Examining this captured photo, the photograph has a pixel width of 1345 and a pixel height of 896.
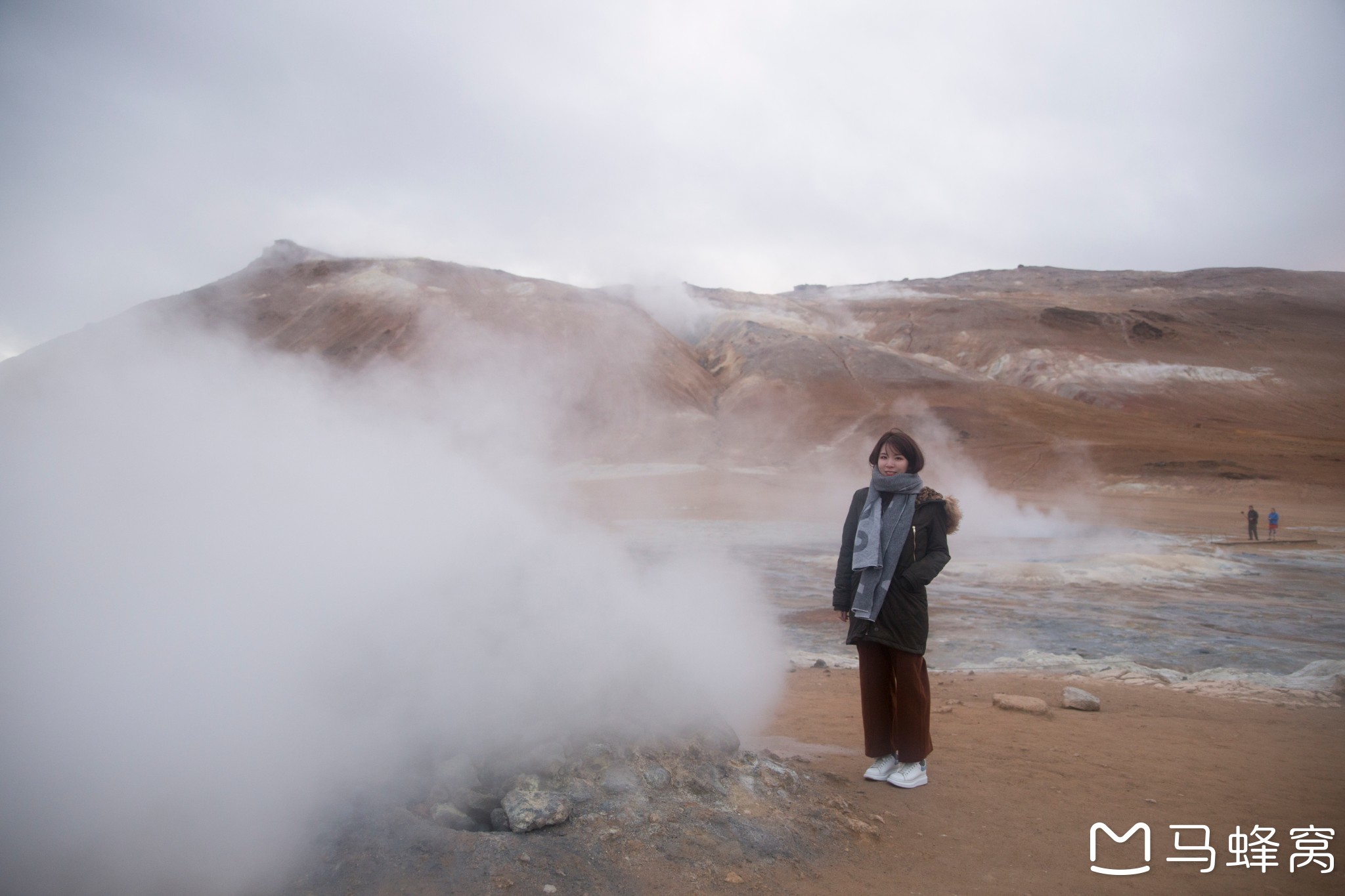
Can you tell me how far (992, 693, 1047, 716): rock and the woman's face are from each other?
8.35ft

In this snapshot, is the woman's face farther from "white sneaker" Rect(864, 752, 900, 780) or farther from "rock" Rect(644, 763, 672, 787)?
"rock" Rect(644, 763, 672, 787)

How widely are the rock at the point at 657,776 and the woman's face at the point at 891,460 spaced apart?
148 centimetres

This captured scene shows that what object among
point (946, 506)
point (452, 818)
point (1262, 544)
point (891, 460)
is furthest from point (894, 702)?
point (1262, 544)

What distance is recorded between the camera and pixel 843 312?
7219 centimetres

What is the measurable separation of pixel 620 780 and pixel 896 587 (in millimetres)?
1322

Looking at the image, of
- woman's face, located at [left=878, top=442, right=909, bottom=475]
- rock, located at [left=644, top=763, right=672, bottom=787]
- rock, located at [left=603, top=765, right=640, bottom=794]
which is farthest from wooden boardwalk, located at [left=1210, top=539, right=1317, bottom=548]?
rock, located at [left=603, top=765, right=640, bottom=794]

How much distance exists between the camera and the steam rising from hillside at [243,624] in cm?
221

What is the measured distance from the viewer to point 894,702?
10.7ft

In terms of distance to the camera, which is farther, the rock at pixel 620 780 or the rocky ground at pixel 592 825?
the rock at pixel 620 780

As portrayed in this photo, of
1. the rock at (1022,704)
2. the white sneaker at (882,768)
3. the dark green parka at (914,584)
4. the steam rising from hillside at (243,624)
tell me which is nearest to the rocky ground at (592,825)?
the steam rising from hillside at (243,624)

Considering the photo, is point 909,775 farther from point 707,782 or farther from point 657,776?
point 657,776

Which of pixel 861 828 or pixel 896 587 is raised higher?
pixel 896 587

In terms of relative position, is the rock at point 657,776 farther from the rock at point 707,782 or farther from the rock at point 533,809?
the rock at point 533,809

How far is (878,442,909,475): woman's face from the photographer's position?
10.1ft
